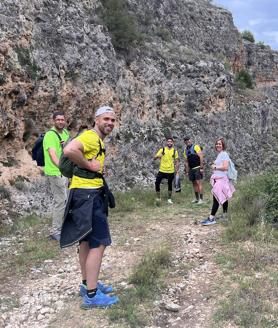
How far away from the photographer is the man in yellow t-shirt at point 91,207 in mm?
4215

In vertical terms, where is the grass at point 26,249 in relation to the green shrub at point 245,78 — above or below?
below

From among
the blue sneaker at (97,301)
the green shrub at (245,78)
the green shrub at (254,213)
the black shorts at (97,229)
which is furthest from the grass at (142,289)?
the green shrub at (245,78)

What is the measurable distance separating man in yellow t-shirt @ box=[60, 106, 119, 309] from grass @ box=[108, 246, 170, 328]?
0.22 m

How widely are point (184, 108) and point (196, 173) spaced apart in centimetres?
664

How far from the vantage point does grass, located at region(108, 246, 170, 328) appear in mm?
4215

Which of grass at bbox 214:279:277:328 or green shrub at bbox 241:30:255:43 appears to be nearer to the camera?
grass at bbox 214:279:277:328

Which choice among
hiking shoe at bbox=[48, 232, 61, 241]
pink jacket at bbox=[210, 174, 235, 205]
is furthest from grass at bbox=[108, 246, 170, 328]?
pink jacket at bbox=[210, 174, 235, 205]

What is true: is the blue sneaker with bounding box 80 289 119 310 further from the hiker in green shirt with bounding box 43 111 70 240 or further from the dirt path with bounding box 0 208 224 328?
the hiker in green shirt with bounding box 43 111 70 240

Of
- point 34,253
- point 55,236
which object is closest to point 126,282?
point 34,253

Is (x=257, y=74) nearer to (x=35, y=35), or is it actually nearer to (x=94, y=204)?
(x=35, y=35)

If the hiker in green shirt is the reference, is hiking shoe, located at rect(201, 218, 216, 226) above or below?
below

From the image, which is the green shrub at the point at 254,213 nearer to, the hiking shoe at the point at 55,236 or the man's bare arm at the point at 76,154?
the hiking shoe at the point at 55,236

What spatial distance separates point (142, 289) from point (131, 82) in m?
10.4

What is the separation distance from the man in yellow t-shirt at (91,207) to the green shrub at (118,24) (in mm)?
10598
